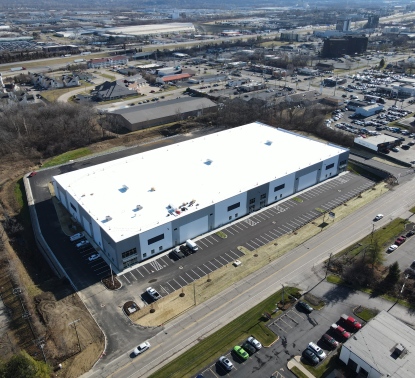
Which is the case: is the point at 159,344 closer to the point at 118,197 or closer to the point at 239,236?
the point at 239,236

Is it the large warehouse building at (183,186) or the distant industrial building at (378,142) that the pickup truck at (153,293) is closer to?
the large warehouse building at (183,186)

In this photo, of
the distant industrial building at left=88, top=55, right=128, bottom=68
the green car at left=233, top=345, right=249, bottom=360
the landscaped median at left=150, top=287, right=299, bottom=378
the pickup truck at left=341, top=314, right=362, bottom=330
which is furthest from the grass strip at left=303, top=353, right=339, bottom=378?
the distant industrial building at left=88, top=55, right=128, bottom=68

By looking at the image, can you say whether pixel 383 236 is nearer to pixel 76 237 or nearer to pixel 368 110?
pixel 76 237

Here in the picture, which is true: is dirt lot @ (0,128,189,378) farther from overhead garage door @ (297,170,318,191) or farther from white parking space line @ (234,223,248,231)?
overhead garage door @ (297,170,318,191)

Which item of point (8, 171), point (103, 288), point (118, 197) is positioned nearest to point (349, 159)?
point (118, 197)

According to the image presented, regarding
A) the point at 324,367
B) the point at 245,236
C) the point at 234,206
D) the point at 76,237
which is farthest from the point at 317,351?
the point at 76,237

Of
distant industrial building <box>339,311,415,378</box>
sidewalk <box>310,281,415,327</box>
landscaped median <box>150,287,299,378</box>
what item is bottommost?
landscaped median <box>150,287,299,378</box>

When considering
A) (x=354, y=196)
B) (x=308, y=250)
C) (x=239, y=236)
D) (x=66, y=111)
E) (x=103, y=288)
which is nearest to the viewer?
(x=103, y=288)
